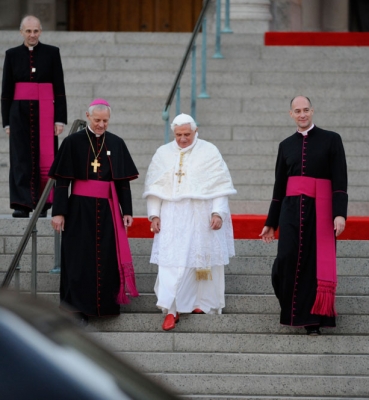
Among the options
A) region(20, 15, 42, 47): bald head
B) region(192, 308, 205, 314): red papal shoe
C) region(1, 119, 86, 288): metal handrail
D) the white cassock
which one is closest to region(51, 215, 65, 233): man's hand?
region(1, 119, 86, 288): metal handrail

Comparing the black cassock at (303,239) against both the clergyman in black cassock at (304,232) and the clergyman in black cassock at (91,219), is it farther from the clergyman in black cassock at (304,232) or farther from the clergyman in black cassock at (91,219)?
the clergyman in black cassock at (91,219)

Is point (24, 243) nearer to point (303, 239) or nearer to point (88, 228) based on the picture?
point (88, 228)

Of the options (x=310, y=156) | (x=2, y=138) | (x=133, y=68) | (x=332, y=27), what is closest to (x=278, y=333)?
(x=310, y=156)

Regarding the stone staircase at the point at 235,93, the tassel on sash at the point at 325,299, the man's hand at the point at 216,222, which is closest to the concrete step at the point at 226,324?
the tassel on sash at the point at 325,299

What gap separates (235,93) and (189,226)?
4.24 m

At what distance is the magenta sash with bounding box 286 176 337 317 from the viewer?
666cm

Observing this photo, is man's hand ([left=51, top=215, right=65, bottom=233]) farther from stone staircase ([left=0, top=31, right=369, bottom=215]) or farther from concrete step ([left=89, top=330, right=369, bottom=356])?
stone staircase ([left=0, top=31, right=369, bottom=215])

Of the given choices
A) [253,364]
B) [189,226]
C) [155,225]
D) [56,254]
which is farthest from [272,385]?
[56,254]

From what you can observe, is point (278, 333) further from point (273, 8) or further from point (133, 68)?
point (273, 8)

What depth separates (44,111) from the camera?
833cm

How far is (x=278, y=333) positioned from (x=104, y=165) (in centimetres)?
154

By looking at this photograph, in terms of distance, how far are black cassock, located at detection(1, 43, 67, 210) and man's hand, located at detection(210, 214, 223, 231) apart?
1895 mm

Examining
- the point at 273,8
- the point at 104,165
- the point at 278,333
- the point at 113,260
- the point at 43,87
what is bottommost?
the point at 278,333

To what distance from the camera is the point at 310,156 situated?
6.76m
